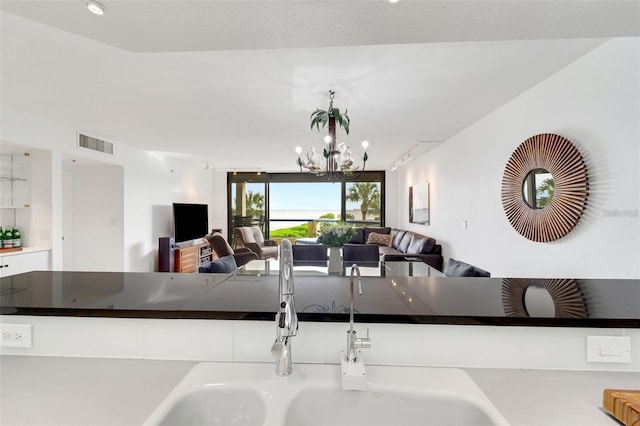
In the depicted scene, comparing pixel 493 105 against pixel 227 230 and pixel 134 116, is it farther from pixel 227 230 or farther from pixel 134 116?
pixel 227 230

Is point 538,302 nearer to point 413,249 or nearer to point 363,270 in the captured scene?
point 363,270

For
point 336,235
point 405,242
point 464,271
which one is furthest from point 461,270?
point 405,242

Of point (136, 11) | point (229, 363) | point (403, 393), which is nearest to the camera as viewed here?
point (403, 393)

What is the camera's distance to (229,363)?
875mm

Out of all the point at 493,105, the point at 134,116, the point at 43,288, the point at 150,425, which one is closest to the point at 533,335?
the point at 150,425

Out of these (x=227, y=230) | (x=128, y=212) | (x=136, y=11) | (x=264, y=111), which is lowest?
(x=227, y=230)

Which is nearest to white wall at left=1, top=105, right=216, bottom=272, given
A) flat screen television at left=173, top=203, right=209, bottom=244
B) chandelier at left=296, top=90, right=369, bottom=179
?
flat screen television at left=173, top=203, right=209, bottom=244

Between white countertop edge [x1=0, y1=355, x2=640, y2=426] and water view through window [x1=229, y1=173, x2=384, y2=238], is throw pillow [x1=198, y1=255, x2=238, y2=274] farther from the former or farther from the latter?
water view through window [x1=229, y1=173, x2=384, y2=238]

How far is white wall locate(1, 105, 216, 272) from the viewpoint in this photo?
11.0 ft

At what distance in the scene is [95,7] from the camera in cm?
119

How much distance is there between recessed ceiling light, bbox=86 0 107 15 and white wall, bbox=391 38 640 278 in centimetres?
290

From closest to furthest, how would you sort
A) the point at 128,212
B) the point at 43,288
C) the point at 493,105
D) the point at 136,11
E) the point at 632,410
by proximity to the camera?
the point at 632,410
the point at 43,288
the point at 136,11
the point at 493,105
the point at 128,212

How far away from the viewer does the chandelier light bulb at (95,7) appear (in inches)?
46.0

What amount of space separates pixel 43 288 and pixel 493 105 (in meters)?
3.72
